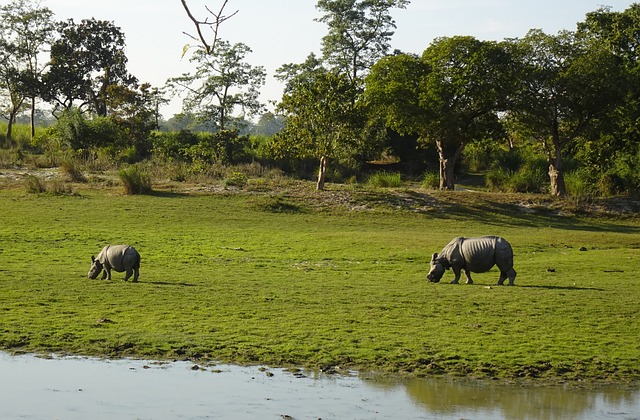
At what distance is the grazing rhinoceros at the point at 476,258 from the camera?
64.5 feet

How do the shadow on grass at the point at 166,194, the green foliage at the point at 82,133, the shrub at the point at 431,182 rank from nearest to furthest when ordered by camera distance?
1. the shadow on grass at the point at 166,194
2. the shrub at the point at 431,182
3. the green foliage at the point at 82,133

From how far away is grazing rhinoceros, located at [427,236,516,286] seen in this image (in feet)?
64.5

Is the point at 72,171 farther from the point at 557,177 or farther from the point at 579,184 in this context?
the point at 579,184

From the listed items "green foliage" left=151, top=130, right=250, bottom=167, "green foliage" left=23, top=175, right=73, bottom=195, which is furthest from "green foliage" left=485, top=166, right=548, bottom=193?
"green foliage" left=23, top=175, right=73, bottom=195

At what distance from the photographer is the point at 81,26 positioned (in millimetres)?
64000

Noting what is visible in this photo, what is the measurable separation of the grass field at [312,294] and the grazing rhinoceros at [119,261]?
1.26 ft

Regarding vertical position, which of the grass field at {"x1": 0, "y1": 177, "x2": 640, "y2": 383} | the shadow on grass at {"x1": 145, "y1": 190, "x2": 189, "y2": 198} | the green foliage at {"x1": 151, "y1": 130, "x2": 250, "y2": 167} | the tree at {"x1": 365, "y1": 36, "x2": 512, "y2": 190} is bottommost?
the grass field at {"x1": 0, "y1": 177, "x2": 640, "y2": 383}

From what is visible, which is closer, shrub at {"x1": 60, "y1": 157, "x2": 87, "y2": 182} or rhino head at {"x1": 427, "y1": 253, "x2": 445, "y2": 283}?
rhino head at {"x1": 427, "y1": 253, "x2": 445, "y2": 283}

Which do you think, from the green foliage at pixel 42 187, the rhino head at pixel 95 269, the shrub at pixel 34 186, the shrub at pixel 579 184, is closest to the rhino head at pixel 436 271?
the rhino head at pixel 95 269

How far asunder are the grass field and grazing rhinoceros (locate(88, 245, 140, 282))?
1.26 feet

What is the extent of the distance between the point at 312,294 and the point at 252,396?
720 cm

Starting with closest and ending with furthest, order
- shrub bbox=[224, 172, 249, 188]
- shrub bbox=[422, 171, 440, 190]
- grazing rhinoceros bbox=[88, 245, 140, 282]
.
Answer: grazing rhinoceros bbox=[88, 245, 140, 282]
shrub bbox=[224, 172, 249, 188]
shrub bbox=[422, 171, 440, 190]

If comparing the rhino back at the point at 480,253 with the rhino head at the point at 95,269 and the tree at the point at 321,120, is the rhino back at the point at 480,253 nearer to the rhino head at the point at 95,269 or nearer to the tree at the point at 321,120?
the rhino head at the point at 95,269

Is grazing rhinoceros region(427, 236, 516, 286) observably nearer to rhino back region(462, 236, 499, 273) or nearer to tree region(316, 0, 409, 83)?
rhino back region(462, 236, 499, 273)
